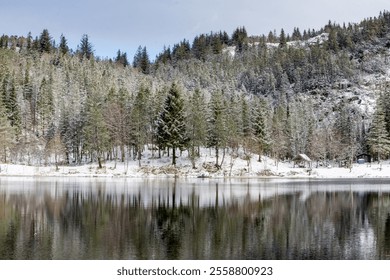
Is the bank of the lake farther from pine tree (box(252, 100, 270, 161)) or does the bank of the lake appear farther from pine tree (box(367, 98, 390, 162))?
pine tree (box(367, 98, 390, 162))

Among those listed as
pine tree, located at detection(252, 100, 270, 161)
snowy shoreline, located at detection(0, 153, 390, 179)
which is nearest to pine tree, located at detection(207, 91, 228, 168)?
snowy shoreline, located at detection(0, 153, 390, 179)

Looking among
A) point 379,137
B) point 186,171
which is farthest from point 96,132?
point 379,137

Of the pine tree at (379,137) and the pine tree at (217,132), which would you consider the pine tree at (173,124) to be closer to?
the pine tree at (217,132)

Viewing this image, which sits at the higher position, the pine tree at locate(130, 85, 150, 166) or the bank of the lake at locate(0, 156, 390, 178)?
the pine tree at locate(130, 85, 150, 166)

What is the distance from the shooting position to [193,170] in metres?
89.1

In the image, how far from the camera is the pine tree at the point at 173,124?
89625 mm

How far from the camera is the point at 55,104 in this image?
134 meters

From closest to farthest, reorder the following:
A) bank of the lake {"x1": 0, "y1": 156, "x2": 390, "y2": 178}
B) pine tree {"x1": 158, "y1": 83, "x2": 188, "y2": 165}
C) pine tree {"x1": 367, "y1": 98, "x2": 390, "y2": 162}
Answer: bank of the lake {"x1": 0, "y1": 156, "x2": 390, "y2": 178} < pine tree {"x1": 158, "y1": 83, "x2": 188, "y2": 165} < pine tree {"x1": 367, "y1": 98, "x2": 390, "y2": 162}

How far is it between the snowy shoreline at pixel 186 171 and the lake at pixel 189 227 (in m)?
39.6

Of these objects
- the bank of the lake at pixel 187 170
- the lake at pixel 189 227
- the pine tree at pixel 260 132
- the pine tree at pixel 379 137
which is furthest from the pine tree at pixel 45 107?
the pine tree at pixel 379 137

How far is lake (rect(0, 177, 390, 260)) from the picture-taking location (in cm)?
2170

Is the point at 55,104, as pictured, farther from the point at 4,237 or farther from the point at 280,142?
the point at 4,237

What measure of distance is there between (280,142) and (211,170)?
31.8 m
